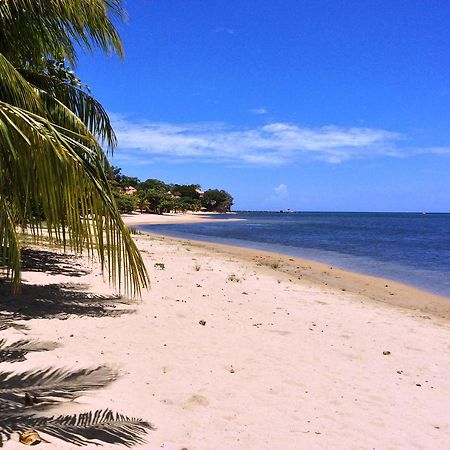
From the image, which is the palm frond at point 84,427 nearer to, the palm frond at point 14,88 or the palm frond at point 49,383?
the palm frond at point 49,383

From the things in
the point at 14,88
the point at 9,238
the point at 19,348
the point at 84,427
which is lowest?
the point at 84,427

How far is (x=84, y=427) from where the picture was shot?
3377 millimetres

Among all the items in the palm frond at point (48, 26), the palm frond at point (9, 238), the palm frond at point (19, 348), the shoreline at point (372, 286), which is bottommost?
the shoreline at point (372, 286)

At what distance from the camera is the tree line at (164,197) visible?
8175cm

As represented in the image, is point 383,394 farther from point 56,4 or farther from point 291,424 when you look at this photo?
point 56,4

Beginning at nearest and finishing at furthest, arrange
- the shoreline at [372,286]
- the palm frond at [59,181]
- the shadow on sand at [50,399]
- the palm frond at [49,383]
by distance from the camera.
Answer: the palm frond at [59,181]
the shadow on sand at [50,399]
the palm frond at [49,383]
the shoreline at [372,286]

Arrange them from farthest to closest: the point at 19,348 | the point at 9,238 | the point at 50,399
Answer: the point at 19,348
the point at 50,399
the point at 9,238

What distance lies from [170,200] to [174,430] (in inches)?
3727

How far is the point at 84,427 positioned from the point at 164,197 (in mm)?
91943

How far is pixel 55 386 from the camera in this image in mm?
4184

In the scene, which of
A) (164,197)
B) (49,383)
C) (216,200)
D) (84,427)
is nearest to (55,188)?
(84,427)

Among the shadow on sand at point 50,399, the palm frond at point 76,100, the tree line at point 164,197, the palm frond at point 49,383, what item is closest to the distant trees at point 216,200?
the tree line at point 164,197

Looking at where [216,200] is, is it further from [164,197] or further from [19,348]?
[19,348]

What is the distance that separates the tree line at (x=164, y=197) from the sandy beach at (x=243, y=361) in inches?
1742
